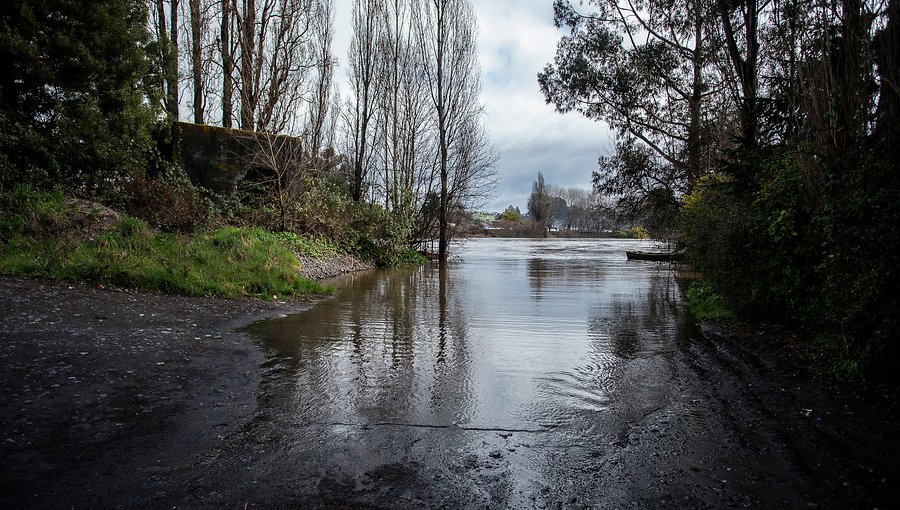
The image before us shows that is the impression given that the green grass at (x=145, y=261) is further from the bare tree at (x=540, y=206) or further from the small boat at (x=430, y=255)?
the bare tree at (x=540, y=206)

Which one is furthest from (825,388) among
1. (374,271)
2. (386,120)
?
(386,120)

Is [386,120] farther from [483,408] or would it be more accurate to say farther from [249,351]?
[483,408]

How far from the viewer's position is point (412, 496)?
10.4ft

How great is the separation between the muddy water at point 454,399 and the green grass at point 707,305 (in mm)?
456

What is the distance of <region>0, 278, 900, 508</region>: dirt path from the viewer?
3.15 m

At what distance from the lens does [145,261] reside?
9.75m

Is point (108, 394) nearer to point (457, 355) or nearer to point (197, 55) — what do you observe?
point (457, 355)

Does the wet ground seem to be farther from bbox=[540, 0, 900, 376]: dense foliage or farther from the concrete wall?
the concrete wall

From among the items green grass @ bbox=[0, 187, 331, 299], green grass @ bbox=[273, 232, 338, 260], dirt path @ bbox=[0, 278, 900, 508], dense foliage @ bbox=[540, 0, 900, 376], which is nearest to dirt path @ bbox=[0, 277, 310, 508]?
dirt path @ bbox=[0, 278, 900, 508]

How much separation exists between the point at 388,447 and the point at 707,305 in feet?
27.5

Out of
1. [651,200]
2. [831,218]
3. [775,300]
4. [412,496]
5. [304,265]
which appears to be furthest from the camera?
[651,200]

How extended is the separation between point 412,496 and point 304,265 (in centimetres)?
1297

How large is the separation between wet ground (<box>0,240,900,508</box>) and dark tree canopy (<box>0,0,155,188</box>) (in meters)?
5.38

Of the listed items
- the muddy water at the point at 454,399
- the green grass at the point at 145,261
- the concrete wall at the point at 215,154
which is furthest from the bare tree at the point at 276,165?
the muddy water at the point at 454,399
